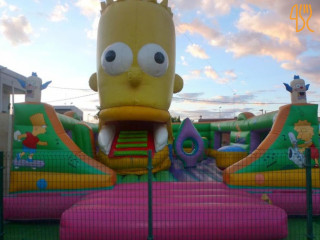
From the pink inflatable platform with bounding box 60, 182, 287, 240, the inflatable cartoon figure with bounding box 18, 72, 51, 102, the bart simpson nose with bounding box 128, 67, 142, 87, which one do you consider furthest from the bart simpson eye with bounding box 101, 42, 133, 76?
the pink inflatable platform with bounding box 60, 182, 287, 240

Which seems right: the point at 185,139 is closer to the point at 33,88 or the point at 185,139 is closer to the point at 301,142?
A: the point at 301,142

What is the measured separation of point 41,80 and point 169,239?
3450 mm

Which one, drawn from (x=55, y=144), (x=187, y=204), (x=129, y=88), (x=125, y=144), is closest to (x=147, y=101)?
(x=129, y=88)

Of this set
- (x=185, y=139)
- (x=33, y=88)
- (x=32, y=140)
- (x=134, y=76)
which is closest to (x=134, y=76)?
(x=134, y=76)

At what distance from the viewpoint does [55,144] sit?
4.71 meters

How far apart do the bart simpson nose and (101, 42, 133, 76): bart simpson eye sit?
0.49 ft

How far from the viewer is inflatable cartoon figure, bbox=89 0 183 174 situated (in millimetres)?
5426

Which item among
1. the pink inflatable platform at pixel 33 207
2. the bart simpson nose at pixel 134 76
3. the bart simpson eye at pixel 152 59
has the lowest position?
the pink inflatable platform at pixel 33 207

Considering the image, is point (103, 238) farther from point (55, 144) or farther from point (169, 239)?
point (55, 144)

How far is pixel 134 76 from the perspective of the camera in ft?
17.4

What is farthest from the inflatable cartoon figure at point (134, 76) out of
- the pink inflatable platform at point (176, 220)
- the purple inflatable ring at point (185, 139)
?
the pink inflatable platform at point (176, 220)

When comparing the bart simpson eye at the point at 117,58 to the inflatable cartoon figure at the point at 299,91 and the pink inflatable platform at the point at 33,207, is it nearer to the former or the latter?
the pink inflatable platform at the point at 33,207

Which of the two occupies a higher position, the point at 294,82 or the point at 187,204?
the point at 294,82

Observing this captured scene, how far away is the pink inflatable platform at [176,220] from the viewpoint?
10.7ft
